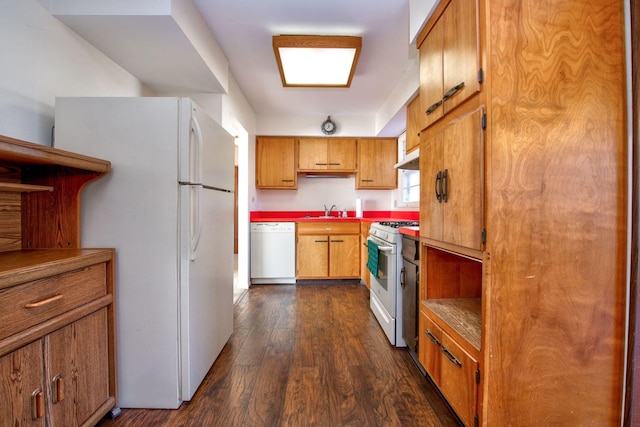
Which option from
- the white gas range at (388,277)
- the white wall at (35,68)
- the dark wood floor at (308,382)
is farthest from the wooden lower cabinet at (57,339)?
the white gas range at (388,277)

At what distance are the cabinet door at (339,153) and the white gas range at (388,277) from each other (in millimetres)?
1630

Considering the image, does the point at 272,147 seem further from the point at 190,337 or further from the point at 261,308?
the point at 190,337

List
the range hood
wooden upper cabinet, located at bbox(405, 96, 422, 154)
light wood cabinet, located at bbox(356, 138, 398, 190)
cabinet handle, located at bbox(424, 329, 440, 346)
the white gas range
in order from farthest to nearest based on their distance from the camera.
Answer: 1. light wood cabinet, located at bbox(356, 138, 398, 190)
2. wooden upper cabinet, located at bbox(405, 96, 422, 154)
3. the range hood
4. the white gas range
5. cabinet handle, located at bbox(424, 329, 440, 346)

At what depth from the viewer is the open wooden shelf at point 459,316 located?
3.95 feet

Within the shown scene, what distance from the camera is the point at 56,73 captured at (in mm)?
1601

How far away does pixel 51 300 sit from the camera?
1.04 metres

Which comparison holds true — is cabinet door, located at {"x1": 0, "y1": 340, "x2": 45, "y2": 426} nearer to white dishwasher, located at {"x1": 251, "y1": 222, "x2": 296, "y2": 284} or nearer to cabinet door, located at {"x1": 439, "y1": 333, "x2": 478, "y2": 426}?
cabinet door, located at {"x1": 439, "y1": 333, "x2": 478, "y2": 426}

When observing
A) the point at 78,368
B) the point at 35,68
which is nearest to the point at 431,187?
the point at 78,368

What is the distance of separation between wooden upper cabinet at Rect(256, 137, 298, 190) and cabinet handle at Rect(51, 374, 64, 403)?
123 inches

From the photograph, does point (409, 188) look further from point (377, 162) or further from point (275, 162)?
point (275, 162)

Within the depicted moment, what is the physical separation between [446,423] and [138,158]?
2.03 meters

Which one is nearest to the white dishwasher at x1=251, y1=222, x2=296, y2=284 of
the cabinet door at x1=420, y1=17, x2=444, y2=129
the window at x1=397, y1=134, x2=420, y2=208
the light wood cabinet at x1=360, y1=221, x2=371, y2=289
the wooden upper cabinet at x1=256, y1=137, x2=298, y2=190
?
the wooden upper cabinet at x1=256, y1=137, x2=298, y2=190

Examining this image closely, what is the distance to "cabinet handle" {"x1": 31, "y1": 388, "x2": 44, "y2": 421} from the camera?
98 cm

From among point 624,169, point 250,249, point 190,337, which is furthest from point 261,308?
point 624,169
